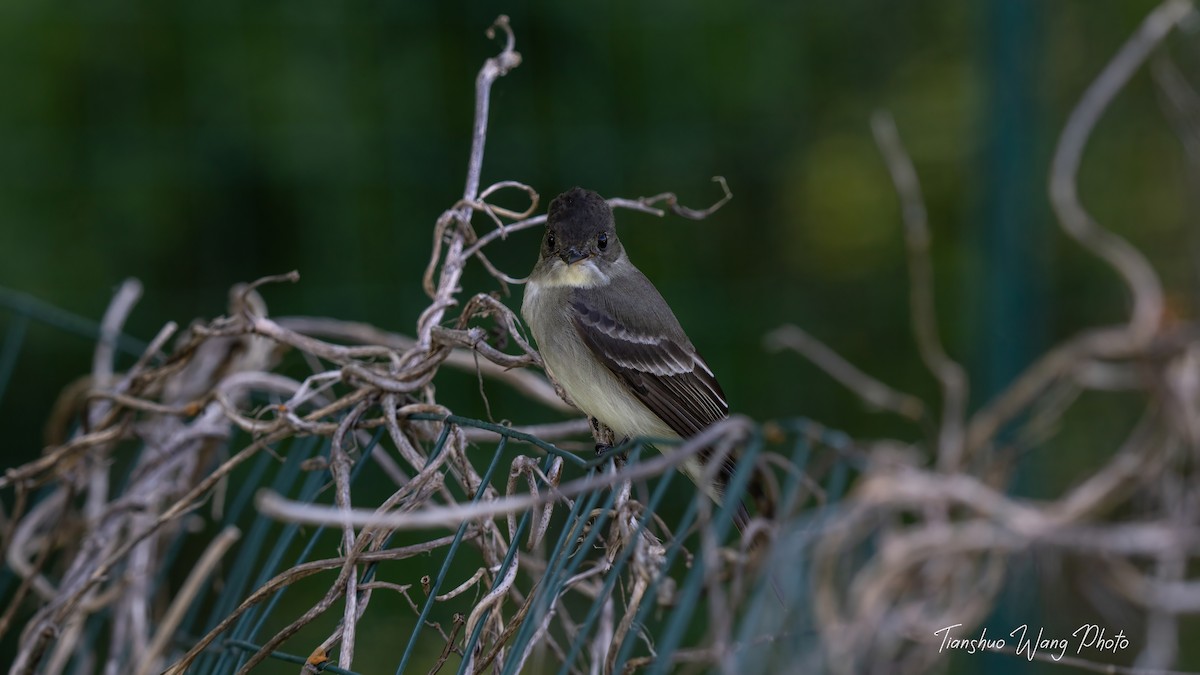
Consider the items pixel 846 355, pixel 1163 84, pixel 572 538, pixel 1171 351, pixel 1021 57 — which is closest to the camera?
pixel 572 538

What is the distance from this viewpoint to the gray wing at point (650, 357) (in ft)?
8.81

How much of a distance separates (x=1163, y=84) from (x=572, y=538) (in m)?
1.68

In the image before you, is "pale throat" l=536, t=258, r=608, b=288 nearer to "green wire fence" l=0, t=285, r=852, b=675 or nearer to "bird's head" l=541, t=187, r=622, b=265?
"bird's head" l=541, t=187, r=622, b=265

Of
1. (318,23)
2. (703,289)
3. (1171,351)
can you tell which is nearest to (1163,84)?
(1171,351)

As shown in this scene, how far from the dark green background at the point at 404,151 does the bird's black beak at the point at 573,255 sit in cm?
153

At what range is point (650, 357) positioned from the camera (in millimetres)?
2744

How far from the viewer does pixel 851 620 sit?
57.9 inches

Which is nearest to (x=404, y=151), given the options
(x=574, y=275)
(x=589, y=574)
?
(x=574, y=275)

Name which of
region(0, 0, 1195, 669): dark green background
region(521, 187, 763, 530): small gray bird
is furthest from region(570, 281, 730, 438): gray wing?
region(0, 0, 1195, 669): dark green background

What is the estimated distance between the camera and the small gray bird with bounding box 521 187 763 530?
8.56 ft

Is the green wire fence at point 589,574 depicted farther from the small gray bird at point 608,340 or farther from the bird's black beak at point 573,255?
the bird's black beak at point 573,255

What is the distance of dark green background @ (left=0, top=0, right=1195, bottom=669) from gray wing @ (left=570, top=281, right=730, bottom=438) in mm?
1438

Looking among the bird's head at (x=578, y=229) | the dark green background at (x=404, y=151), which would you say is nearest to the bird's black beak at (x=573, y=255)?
the bird's head at (x=578, y=229)

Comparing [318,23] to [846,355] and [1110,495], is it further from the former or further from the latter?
[1110,495]
